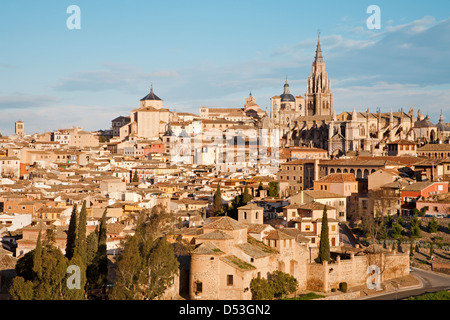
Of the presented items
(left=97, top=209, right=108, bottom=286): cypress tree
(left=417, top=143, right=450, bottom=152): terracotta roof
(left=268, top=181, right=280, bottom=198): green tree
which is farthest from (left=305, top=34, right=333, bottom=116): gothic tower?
(left=97, top=209, right=108, bottom=286): cypress tree

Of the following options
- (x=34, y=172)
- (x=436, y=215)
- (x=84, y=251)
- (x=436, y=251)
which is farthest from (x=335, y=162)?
(x=84, y=251)

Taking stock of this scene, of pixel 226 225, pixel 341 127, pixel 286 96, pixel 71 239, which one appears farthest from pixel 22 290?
pixel 286 96

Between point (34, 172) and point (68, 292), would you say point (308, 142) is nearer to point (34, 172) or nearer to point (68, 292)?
point (34, 172)

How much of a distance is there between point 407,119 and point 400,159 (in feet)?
78.5

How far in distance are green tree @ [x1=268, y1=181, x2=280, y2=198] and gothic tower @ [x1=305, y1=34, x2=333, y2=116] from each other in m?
41.8

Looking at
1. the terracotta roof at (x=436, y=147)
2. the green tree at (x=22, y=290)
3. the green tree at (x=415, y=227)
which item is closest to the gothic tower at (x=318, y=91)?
the terracotta roof at (x=436, y=147)

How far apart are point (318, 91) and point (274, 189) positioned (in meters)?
44.9

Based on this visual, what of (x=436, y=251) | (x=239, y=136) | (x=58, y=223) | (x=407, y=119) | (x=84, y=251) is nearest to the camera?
(x=84, y=251)

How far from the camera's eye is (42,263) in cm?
2222

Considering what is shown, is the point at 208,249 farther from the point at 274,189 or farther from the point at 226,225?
the point at 274,189

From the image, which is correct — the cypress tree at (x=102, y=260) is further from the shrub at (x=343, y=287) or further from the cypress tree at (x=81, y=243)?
the shrub at (x=343, y=287)

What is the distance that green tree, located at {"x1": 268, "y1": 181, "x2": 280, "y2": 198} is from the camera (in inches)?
1946

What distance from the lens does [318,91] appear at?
9269 centimetres

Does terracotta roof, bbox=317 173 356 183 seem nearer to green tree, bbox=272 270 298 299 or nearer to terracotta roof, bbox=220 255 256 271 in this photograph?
green tree, bbox=272 270 298 299
